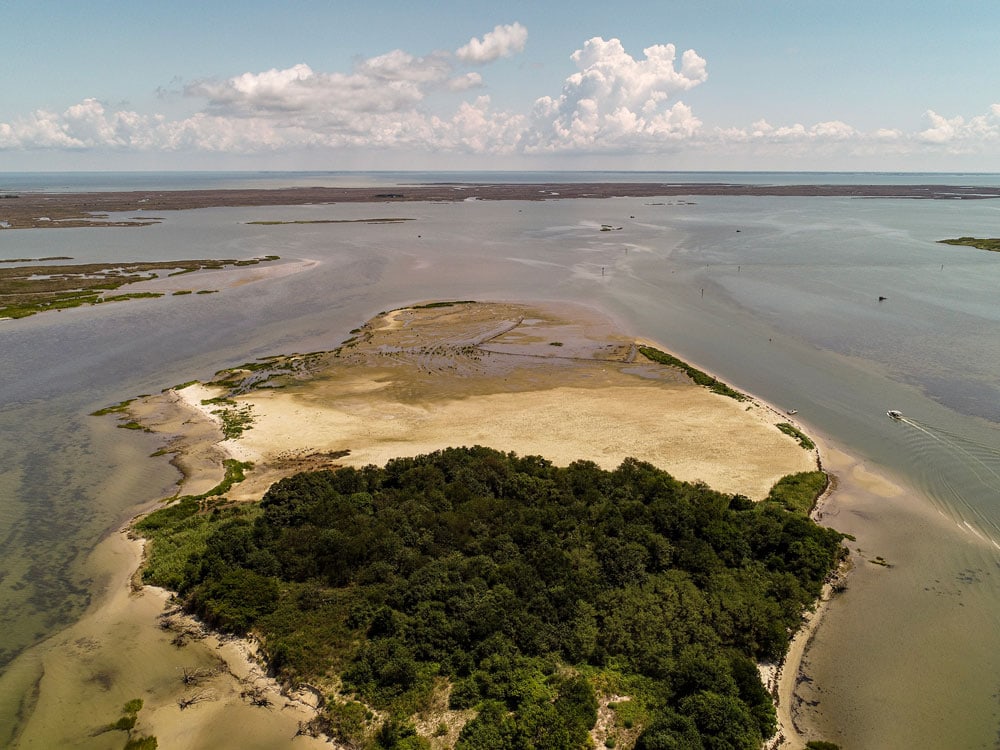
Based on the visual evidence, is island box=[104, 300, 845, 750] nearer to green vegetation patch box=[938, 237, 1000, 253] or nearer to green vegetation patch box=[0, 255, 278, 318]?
green vegetation patch box=[0, 255, 278, 318]

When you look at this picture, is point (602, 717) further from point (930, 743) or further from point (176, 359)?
point (176, 359)

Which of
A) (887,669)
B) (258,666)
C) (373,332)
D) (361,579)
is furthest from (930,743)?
(373,332)

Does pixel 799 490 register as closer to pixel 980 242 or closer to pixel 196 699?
pixel 196 699

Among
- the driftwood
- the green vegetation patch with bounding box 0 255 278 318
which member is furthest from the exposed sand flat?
the green vegetation patch with bounding box 0 255 278 318

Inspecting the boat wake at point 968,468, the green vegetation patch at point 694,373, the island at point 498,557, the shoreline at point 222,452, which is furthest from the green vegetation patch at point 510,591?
the green vegetation patch at point 694,373

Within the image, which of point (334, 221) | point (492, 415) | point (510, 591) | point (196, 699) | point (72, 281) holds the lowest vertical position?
point (196, 699)

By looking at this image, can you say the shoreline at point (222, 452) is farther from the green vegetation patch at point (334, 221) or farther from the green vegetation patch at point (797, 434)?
the green vegetation patch at point (334, 221)

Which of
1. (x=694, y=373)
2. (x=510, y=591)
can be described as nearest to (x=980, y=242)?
(x=694, y=373)
